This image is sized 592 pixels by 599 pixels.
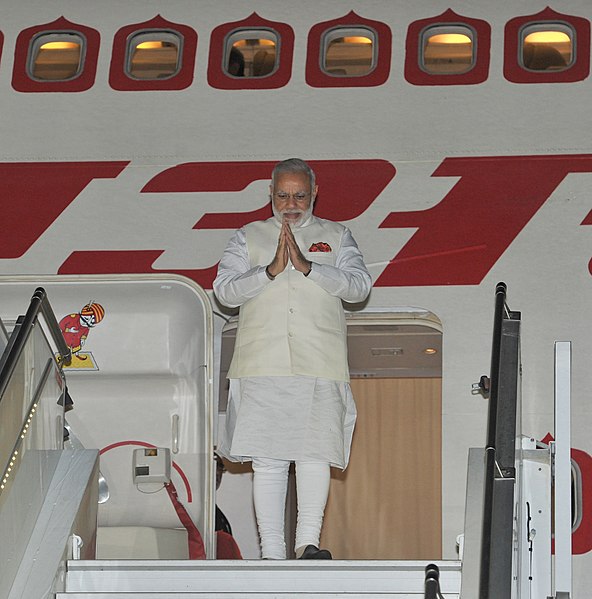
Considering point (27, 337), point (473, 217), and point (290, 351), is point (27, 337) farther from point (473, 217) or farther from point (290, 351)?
point (473, 217)

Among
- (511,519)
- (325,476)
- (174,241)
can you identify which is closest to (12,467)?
(325,476)

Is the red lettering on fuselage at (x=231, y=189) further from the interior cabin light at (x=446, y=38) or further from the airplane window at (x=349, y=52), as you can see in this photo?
the interior cabin light at (x=446, y=38)

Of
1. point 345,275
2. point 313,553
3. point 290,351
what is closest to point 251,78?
point 345,275

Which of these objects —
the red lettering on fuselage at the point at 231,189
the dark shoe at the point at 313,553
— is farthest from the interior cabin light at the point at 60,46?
the dark shoe at the point at 313,553

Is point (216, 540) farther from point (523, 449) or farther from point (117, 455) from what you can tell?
point (523, 449)

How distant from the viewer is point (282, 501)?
6484 mm

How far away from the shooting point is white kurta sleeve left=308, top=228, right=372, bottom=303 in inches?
261

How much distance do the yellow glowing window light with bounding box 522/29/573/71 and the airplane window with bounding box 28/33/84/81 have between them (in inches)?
97.1

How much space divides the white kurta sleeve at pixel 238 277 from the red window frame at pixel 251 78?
1.61 m

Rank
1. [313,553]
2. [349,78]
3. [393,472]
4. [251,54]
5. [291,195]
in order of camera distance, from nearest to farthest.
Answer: [313,553], [291,195], [349,78], [251,54], [393,472]

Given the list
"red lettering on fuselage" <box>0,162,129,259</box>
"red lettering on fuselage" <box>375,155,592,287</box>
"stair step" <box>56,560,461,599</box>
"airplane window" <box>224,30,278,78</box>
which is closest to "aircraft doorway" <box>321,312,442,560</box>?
"red lettering on fuselage" <box>375,155,592,287</box>

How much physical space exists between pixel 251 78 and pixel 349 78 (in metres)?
0.54

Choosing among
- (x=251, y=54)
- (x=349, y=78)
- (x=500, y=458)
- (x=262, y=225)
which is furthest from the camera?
(x=251, y=54)

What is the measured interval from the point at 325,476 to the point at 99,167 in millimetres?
2575
